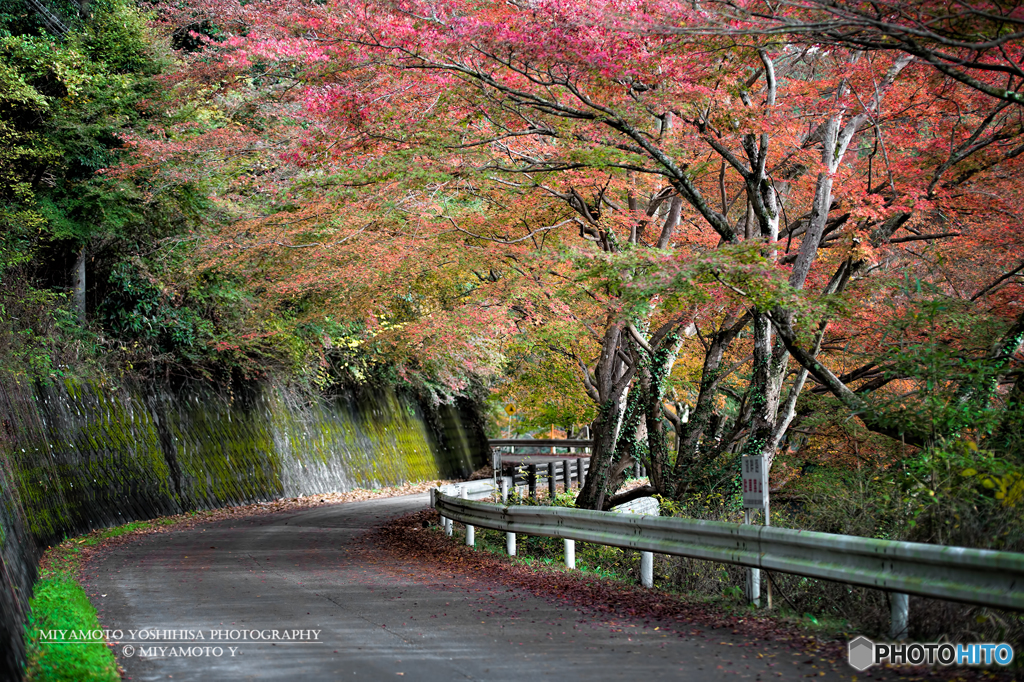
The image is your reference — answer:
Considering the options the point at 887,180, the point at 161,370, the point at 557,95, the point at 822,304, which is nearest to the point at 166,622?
the point at 557,95

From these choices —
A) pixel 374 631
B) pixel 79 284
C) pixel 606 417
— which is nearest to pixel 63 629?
pixel 374 631

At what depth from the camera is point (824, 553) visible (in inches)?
262

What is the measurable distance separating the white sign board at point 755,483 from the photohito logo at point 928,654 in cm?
191

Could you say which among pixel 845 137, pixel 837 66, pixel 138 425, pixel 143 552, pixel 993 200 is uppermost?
pixel 837 66

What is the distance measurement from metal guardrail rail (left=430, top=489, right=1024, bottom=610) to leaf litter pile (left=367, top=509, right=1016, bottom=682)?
Result: 0.50m

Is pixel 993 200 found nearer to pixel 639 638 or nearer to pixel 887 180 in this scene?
pixel 887 180

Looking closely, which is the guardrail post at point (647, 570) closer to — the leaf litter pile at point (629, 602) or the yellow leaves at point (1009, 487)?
the leaf litter pile at point (629, 602)

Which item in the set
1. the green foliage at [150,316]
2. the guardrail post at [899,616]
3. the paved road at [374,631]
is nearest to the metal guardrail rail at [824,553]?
the guardrail post at [899,616]

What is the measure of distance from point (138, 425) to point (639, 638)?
1486 centimetres

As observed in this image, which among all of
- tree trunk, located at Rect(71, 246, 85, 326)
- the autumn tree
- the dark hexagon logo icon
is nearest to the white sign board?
the dark hexagon logo icon

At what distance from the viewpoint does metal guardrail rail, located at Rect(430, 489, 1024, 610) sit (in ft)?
17.5

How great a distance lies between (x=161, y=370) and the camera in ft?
66.4

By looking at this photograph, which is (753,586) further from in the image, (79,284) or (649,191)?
(79,284)

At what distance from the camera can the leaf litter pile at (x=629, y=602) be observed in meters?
6.07
